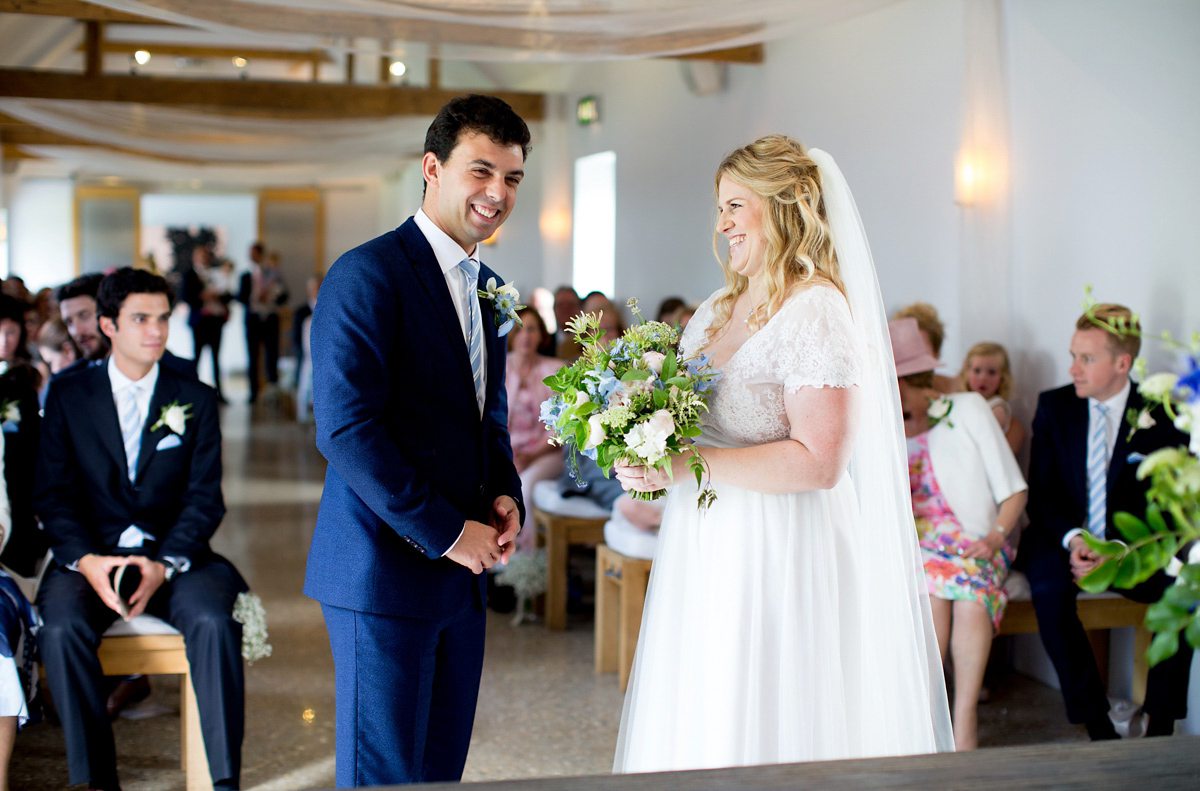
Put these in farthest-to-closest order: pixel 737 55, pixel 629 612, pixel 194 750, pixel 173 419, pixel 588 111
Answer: pixel 588 111 → pixel 737 55 → pixel 629 612 → pixel 173 419 → pixel 194 750

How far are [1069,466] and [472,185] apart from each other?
2729 mm

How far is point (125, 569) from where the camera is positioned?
3.07 m

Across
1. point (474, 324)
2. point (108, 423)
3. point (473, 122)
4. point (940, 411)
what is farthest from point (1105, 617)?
point (108, 423)

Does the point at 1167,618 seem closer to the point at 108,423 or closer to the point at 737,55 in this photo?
the point at 108,423

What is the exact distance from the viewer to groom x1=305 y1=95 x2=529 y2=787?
191 cm

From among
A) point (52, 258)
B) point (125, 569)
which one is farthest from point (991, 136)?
point (52, 258)

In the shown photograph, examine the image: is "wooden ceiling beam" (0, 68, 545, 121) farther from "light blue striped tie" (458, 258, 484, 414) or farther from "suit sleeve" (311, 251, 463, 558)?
"suit sleeve" (311, 251, 463, 558)

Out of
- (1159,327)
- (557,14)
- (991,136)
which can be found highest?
(557,14)

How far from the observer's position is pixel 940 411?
149 inches

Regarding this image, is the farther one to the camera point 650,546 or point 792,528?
point 650,546

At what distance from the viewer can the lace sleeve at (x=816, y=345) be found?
2.07m

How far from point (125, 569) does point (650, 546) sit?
185 cm

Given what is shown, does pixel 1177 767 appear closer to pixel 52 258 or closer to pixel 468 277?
pixel 468 277

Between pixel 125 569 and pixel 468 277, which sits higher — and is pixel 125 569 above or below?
below
